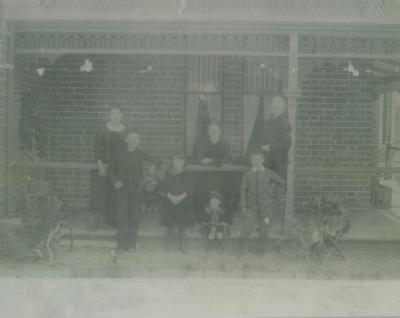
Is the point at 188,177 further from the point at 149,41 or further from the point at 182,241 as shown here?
the point at 149,41

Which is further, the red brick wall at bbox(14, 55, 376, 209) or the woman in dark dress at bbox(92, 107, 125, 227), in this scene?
the red brick wall at bbox(14, 55, 376, 209)

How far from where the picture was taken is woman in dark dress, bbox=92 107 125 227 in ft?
29.0

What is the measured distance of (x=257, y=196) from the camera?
8664mm

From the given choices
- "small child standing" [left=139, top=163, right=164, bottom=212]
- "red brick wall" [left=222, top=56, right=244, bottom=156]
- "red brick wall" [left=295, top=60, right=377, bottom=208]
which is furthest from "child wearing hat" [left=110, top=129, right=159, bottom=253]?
"red brick wall" [left=295, top=60, right=377, bottom=208]

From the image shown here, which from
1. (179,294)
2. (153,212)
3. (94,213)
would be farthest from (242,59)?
(179,294)

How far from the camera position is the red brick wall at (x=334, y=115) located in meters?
11.1

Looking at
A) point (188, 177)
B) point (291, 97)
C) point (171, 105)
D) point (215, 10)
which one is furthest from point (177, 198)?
point (171, 105)

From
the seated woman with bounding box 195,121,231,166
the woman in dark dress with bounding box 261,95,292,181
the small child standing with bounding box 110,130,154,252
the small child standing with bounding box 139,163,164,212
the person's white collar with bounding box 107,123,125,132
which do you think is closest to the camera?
the small child standing with bounding box 110,130,154,252

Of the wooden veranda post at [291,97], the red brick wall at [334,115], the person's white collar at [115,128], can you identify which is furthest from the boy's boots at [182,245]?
the red brick wall at [334,115]

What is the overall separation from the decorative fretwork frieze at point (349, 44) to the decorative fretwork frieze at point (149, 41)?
29 cm

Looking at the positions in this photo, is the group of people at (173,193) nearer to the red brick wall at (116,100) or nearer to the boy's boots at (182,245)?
the boy's boots at (182,245)

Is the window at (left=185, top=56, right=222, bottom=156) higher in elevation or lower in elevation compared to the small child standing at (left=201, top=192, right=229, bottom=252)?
higher

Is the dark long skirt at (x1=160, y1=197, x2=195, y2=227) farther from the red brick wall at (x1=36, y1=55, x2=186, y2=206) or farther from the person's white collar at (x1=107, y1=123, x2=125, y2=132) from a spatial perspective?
the red brick wall at (x1=36, y1=55, x2=186, y2=206)

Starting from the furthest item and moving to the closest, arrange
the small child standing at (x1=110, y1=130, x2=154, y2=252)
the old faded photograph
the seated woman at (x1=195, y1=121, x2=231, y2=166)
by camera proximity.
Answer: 1. the seated woman at (x1=195, y1=121, x2=231, y2=166)
2. the small child standing at (x1=110, y1=130, x2=154, y2=252)
3. the old faded photograph
